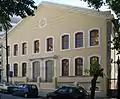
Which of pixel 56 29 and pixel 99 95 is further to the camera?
pixel 56 29

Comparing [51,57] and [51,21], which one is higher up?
[51,21]

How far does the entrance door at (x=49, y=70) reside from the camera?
1885 inches

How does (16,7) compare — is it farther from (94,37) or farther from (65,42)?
(65,42)

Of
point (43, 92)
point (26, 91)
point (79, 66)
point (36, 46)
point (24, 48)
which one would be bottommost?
point (43, 92)

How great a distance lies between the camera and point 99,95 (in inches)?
1578

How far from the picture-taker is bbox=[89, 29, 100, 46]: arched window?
137ft

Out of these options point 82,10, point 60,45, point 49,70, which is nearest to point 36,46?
point 49,70

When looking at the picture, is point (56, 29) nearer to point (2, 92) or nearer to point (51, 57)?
point (51, 57)

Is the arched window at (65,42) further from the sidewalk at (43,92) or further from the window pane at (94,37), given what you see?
the sidewalk at (43,92)

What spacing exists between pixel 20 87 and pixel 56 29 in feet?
31.9

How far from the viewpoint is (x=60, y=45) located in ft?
153

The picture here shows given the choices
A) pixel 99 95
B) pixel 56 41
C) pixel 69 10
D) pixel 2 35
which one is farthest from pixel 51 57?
pixel 2 35

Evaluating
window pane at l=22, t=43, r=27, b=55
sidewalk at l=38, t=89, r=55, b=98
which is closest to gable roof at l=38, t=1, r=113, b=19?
window pane at l=22, t=43, r=27, b=55

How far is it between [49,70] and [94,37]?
9.05 metres
